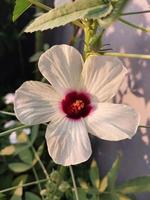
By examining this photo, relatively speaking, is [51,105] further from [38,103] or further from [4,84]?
[4,84]

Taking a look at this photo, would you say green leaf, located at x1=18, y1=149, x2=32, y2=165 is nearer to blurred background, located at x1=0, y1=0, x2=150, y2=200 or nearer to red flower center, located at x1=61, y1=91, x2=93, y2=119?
blurred background, located at x1=0, y1=0, x2=150, y2=200

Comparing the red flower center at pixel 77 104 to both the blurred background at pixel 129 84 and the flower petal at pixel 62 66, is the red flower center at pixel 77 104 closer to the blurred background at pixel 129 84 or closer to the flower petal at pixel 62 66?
the flower petal at pixel 62 66

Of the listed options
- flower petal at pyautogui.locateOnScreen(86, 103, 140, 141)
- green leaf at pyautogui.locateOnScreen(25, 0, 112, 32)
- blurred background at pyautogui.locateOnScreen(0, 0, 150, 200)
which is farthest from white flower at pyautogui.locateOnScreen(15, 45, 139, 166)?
blurred background at pyautogui.locateOnScreen(0, 0, 150, 200)

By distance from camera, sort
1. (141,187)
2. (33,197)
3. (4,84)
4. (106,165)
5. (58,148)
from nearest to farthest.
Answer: (58,148)
(141,187)
(33,197)
(106,165)
(4,84)

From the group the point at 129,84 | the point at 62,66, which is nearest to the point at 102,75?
the point at 62,66

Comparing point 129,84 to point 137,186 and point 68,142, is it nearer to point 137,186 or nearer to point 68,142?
point 137,186

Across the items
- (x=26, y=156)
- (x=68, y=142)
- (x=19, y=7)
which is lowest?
(x=26, y=156)

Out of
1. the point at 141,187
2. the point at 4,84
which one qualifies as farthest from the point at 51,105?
the point at 4,84
